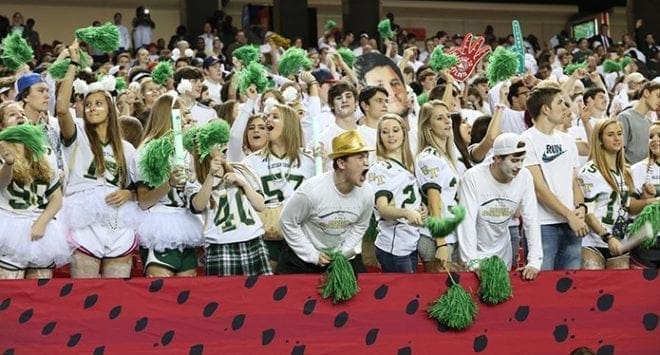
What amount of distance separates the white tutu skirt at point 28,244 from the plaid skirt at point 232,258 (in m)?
0.89

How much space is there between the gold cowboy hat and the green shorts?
1.12m

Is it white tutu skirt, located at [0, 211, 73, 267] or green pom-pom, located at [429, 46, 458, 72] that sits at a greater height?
green pom-pom, located at [429, 46, 458, 72]

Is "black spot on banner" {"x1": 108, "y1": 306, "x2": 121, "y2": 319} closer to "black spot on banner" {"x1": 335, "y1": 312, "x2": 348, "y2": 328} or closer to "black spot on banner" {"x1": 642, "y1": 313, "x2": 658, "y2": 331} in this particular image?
"black spot on banner" {"x1": 335, "y1": 312, "x2": 348, "y2": 328}

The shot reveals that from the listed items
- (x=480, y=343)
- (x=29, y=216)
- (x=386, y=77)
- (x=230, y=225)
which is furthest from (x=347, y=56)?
(x=29, y=216)

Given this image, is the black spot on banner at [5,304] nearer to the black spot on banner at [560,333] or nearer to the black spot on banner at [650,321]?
the black spot on banner at [560,333]

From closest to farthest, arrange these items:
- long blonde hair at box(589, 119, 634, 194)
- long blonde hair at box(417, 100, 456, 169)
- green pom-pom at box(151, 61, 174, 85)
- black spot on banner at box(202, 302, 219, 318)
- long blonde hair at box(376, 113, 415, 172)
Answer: black spot on banner at box(202, 302, 219, 318) < long blonde hair at box(376, 113, 415, 172) < long blonde hair at box(417, 100, 456, 169) < long blonde hair at box(589, 119, 634, 194) < green pom-pom at box(151, 61, 174, 85)

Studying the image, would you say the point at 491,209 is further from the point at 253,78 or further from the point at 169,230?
the point at 253,78

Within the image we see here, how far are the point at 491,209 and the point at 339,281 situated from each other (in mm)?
1266

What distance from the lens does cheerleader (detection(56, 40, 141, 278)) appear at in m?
6.64

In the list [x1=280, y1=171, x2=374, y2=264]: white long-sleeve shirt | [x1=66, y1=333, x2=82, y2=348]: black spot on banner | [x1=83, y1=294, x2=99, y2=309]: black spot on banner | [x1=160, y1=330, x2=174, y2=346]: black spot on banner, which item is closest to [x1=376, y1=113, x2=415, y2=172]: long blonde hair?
[x1=280, y1=171, x2=374, y2=264]: white long-sleeve shirt

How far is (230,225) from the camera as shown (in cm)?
677

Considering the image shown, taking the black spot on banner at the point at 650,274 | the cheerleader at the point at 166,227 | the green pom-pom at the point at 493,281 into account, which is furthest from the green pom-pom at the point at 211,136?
the black spot on banner at the point at 650,274

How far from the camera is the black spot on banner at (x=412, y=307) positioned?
254 inches

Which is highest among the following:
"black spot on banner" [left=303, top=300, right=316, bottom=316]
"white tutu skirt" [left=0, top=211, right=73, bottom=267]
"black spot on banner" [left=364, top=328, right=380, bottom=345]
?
"white tutu skirt" [left=0, top=211, right=73, bottom=267]
